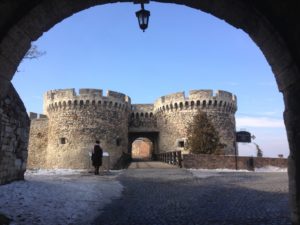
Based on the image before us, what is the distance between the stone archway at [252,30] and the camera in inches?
128

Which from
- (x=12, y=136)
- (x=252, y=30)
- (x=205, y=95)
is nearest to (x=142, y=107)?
(x=205, y=95)

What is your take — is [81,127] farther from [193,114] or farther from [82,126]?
[193,114]

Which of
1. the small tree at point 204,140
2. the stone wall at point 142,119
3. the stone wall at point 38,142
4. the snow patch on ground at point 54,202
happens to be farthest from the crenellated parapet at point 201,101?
the snow patch on ground at point 54,202

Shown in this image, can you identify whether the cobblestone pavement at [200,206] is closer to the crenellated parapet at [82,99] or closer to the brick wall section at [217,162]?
the brick wall section at [217,162]

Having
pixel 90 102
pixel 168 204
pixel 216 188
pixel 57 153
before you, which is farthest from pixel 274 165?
pixel 57 153

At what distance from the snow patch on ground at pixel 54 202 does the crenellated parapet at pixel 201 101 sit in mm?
19021

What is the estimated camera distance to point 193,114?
26.2 m

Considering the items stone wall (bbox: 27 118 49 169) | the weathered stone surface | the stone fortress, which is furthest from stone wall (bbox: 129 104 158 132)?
stone wall (bbox: 27 118 49 169)

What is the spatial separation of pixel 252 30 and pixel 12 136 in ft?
19.9

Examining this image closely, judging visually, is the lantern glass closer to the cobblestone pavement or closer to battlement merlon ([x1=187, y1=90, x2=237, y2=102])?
the cobblestone pavement

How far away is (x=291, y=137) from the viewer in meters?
3.40

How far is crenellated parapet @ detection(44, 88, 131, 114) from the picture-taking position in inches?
996

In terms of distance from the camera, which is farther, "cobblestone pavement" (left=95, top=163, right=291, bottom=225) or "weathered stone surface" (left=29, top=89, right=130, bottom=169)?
"weathered stone surface" (left=29, top=89, right=130, bottom=169)

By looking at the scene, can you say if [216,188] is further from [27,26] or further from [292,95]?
[27,26]
